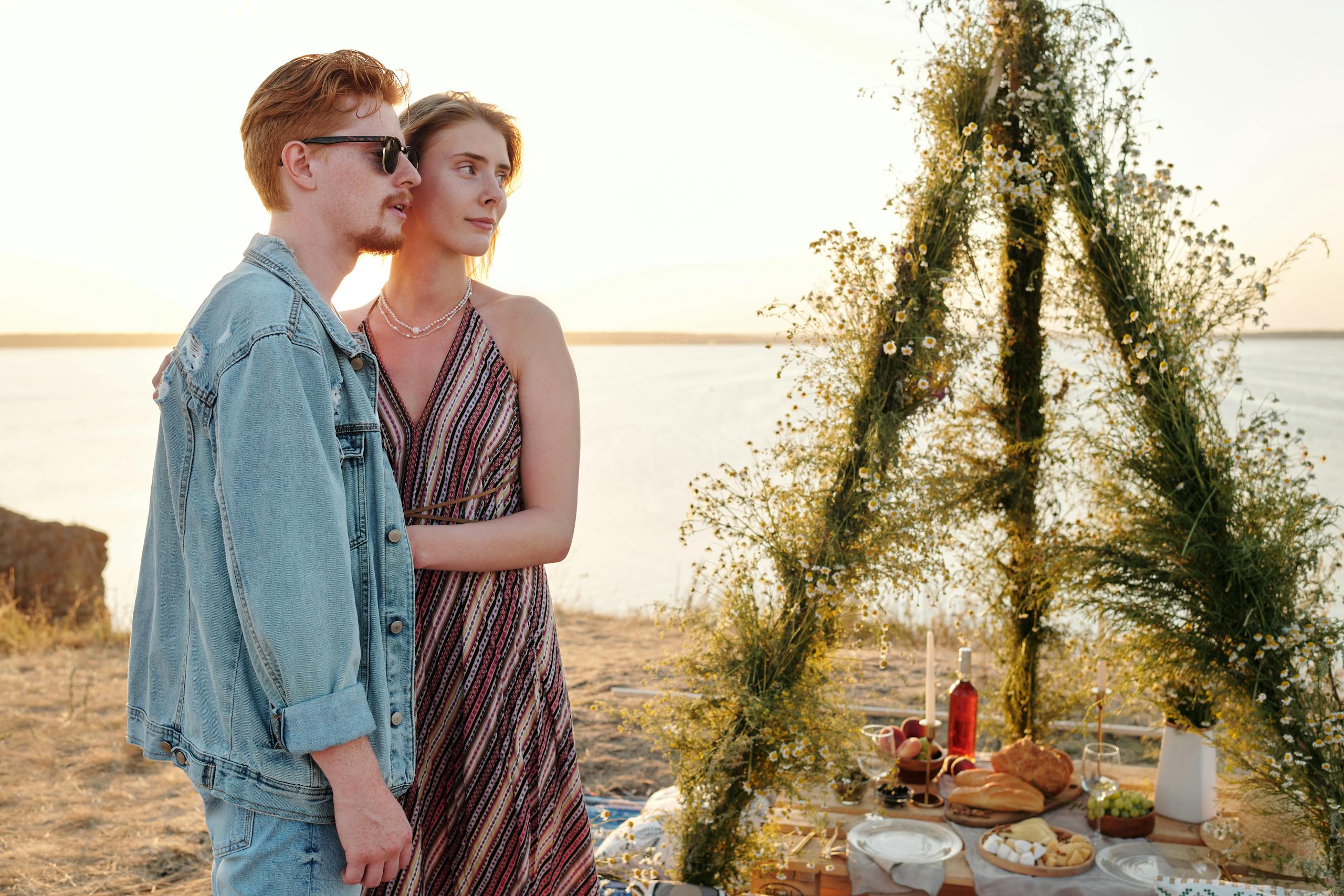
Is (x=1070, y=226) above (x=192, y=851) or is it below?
above

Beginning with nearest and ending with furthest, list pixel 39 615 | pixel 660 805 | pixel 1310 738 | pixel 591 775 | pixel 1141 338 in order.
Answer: pixel 1310 738 → pixel 1141 338 → pixel 660 805 → pixel 591 775 → pixel 39 615

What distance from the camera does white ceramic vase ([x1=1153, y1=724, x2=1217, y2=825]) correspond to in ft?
11.7

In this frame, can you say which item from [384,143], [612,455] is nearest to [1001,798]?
[384,143]

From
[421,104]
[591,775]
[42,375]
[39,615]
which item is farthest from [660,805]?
[42,375]

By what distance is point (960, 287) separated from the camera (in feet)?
10.6

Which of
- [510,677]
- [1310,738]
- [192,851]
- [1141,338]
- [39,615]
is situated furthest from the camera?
[39,615]

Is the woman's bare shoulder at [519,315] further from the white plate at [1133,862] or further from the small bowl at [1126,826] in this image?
the small bowl at [1126,826]

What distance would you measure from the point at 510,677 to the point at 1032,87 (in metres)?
2.71

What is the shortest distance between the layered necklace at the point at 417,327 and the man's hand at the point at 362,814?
3.03 ft

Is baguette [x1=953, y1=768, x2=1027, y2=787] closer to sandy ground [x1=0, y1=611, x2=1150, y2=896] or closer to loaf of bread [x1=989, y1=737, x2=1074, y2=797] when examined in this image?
loaf of bread [x1=989, y1=737, x2=1074, y2=797]

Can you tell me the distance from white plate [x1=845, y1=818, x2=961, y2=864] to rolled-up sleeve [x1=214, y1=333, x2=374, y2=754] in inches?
92.2

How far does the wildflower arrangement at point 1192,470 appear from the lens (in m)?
3.18

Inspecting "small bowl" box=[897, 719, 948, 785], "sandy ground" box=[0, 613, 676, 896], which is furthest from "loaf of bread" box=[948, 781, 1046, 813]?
"sandy ground" box=[0, 613, 676, 896]

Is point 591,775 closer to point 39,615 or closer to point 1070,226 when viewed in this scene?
point 1070,226
